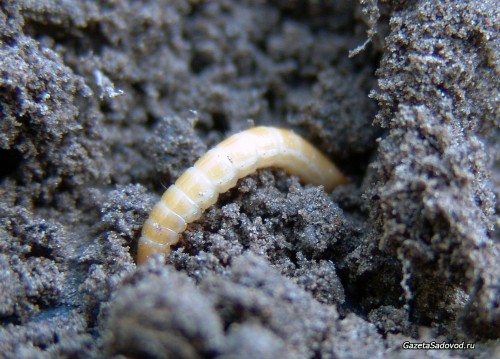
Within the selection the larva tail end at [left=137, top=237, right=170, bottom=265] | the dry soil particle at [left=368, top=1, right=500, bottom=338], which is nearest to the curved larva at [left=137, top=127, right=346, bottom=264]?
the larva tail end at [left=137, top=237, right=170, bottom=265]

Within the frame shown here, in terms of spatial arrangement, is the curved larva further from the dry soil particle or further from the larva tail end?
the dry soil particle

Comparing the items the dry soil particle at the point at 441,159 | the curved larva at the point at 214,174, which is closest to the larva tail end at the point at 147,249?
the curved larva at the point at 214,174

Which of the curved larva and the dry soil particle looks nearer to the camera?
the dry soil particle

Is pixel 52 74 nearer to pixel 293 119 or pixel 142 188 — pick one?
pixel 142 188

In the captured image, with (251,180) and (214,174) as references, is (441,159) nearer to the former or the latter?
(251,180)

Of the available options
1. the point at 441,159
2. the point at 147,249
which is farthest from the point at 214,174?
the point at 441,159

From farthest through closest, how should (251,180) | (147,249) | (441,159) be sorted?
(251,180) < (147,249) < (441,159)

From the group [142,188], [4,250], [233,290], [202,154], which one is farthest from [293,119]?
[4,250]

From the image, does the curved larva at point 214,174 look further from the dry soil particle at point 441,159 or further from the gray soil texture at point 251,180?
the dry soil particle at point 441,159
